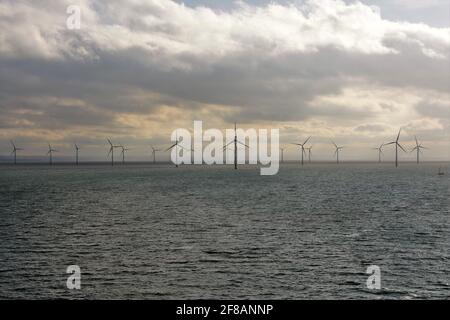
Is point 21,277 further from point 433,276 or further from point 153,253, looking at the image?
point 433,276

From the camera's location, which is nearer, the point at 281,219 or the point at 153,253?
the point at 153,253

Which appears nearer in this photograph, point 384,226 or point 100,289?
point 100,289

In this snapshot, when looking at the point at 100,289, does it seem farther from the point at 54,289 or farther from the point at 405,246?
the point at 405,246

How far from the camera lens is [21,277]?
39.2 m

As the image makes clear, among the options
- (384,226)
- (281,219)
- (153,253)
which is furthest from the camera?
(281,219)

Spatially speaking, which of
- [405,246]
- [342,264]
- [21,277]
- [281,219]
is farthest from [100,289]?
[281,219]

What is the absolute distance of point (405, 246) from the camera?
53.2 metres

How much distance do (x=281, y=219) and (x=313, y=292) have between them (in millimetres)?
41271

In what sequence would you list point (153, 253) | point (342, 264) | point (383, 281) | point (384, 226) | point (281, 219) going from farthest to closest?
point (281, 219) < point (384, 226) < point (153, 253) < point (342, 264) < point (383, 281)

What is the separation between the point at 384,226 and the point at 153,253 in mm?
37553
